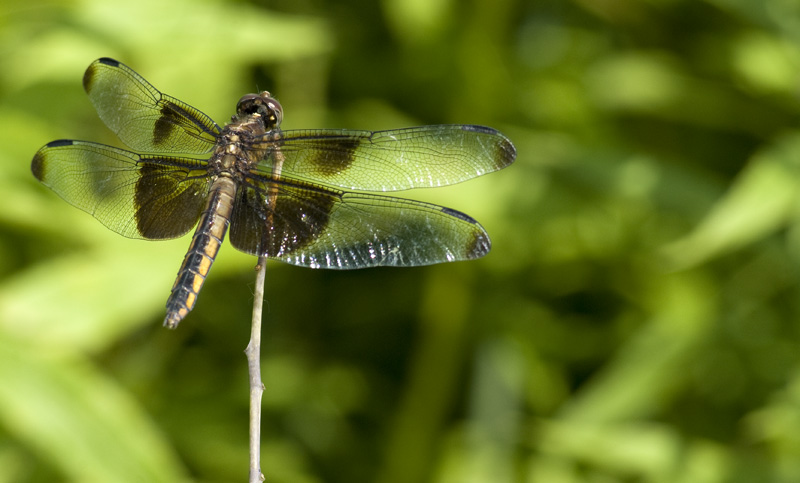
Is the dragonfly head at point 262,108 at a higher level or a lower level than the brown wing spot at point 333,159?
lower

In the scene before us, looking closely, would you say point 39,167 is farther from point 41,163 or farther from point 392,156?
point 392,156

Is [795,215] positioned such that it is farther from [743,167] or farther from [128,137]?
[128,137]

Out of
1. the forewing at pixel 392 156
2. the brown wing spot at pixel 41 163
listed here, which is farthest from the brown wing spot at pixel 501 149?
the brown wing spot at pixel 41 163

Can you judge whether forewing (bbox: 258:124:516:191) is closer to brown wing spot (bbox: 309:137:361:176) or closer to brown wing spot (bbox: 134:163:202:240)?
brown wing spot (bbox: 309:137:361:176)

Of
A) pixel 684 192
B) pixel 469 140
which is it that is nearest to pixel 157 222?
pixel 469 140

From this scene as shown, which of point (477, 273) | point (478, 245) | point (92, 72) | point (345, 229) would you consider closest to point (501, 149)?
point (478, 245)

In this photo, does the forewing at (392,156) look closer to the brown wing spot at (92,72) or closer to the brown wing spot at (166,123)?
the brown wing spot at (166,123)

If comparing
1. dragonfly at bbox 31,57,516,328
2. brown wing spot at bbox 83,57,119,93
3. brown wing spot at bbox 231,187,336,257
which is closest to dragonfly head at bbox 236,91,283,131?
dragonfly at bbox 31,57,516,328
